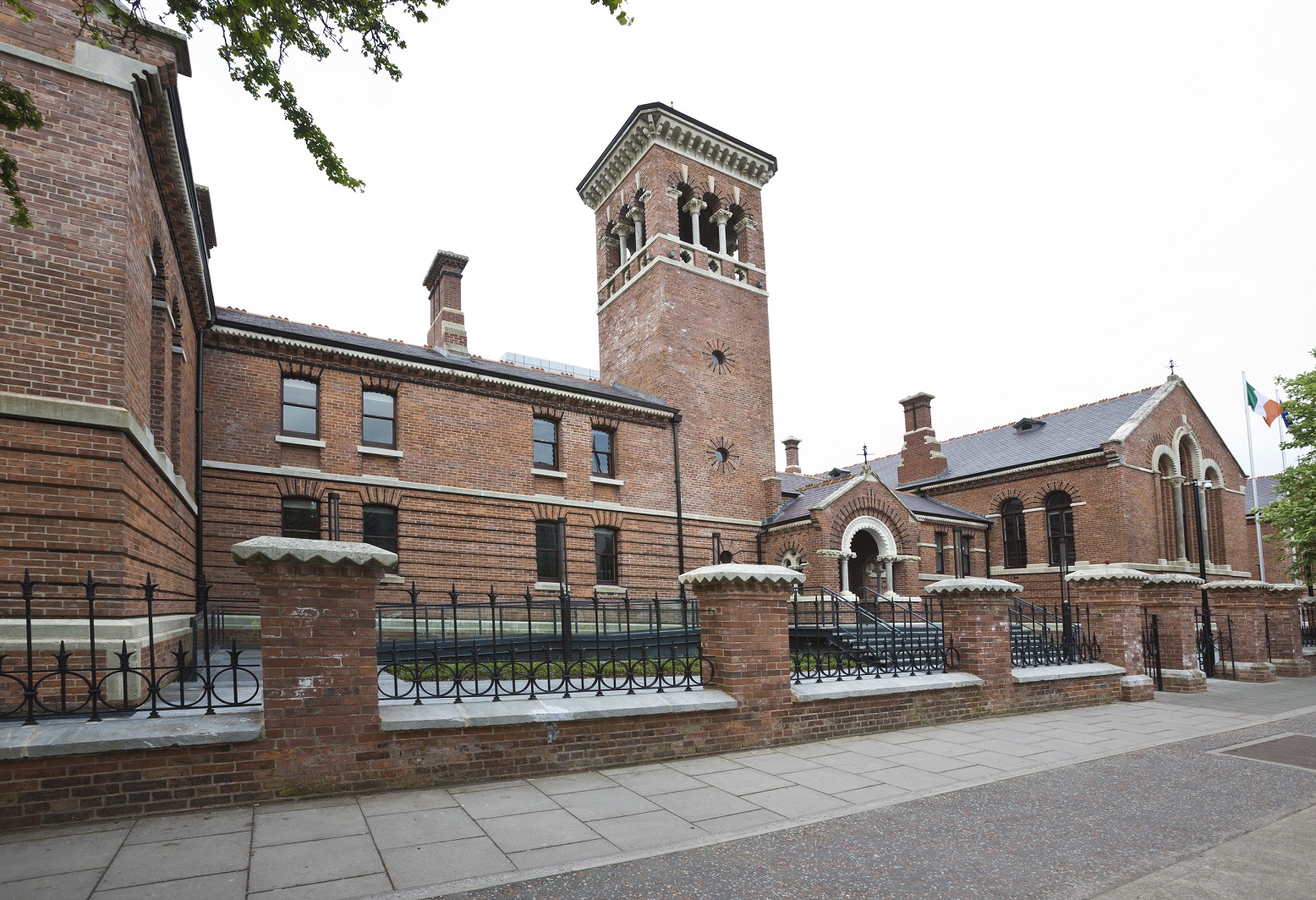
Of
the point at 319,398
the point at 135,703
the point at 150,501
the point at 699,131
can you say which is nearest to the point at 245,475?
the point at 319,398

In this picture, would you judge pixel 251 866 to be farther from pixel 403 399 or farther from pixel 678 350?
pixel 678 350

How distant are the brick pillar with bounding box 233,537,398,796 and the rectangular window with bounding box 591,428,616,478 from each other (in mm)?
15108

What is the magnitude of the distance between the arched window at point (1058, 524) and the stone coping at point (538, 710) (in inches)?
934

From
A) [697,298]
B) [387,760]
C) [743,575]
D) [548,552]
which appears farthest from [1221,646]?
[387,760]

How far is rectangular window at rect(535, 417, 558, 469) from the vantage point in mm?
19969

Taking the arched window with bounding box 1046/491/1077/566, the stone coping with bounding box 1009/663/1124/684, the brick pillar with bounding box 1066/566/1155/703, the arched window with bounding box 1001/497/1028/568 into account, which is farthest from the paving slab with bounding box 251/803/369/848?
the arched window with bounding box 1001/497/1028/568

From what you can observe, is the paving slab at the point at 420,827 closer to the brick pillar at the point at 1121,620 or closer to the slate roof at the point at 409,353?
the brick pillar at the point at 1121,620

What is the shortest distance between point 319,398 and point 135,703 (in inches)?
423

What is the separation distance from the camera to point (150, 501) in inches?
360

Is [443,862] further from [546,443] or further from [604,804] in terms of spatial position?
[546,443]

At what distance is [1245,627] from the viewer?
1606cm

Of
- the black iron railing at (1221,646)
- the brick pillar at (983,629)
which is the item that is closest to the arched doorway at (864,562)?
the black iron railing at (1221,646)

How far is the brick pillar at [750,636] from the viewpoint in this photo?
782cm

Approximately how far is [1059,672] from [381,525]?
13820mm
